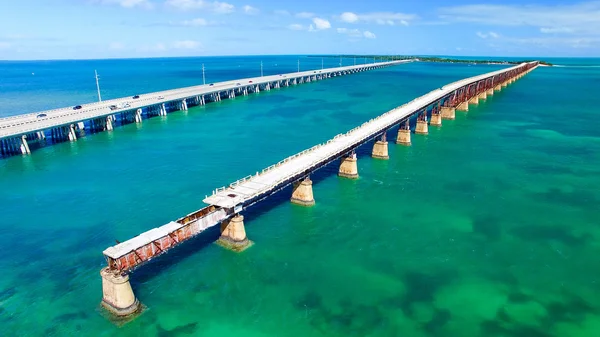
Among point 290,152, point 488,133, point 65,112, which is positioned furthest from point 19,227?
point 488,133

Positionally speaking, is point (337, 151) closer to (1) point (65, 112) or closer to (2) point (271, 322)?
(2) point (271, 322)

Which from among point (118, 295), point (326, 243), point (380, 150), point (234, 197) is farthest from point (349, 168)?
point (118, 295)

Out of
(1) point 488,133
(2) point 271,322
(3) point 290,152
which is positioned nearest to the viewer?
(2) point 271,322

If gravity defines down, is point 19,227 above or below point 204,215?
below

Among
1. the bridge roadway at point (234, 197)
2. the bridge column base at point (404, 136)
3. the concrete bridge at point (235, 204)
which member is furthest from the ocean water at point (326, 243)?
the bridge roadway at point (234, 197)

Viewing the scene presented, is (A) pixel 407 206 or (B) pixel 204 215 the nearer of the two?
(B) pixel 204 215

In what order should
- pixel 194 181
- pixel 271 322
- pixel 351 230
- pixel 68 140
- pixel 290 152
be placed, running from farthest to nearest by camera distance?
pixel 68 140
pixel 290 152
pixel 194 181
pixel 351 230
pixel 271 322

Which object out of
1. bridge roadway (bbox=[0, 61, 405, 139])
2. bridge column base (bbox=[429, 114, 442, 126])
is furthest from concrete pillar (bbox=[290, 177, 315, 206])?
bridge column base (bbox=[429, 114, 442, 126])

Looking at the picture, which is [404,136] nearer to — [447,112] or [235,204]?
[447,112]
